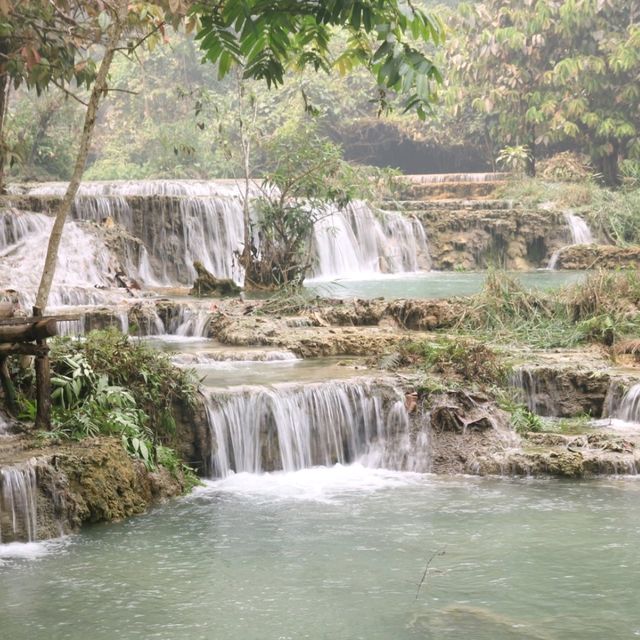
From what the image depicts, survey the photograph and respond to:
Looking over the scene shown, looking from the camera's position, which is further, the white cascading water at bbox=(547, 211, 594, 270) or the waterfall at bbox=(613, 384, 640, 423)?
the white cascading water at bbox=(547, 211, 594, 270)

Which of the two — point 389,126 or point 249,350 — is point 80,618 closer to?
point 249,350

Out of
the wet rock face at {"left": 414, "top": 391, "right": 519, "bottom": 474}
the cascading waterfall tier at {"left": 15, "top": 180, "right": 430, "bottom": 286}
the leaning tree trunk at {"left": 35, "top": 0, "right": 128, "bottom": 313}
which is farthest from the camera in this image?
the cascading waterfall tier at {"left": 15, "top": 180, "right": 430, "bottom": 286}

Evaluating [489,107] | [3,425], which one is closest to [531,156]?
[489,107]

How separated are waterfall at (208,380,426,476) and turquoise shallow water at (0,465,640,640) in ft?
2.02

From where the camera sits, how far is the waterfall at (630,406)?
11695 mm

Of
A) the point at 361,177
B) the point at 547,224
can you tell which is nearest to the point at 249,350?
the point at 361,177

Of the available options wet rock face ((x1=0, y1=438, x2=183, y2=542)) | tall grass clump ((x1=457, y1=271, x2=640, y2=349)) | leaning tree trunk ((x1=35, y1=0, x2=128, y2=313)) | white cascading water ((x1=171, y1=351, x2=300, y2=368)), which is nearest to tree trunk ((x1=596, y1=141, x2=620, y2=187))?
tall grass clump ((x1=457, y1=271, x2=640, y2=349))

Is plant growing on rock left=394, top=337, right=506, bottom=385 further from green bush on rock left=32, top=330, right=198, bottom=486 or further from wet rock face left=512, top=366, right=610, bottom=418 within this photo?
green bush on rock left=32, top=330, right=198, bottom=486

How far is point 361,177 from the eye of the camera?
812 inches

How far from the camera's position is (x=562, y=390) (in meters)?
12.2

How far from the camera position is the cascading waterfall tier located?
909 inches

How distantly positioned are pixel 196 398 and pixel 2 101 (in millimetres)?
9613

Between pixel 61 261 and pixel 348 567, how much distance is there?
13698 mm

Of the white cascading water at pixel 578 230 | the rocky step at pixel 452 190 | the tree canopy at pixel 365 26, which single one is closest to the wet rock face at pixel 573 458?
the tree canopy at pixel 365 26
